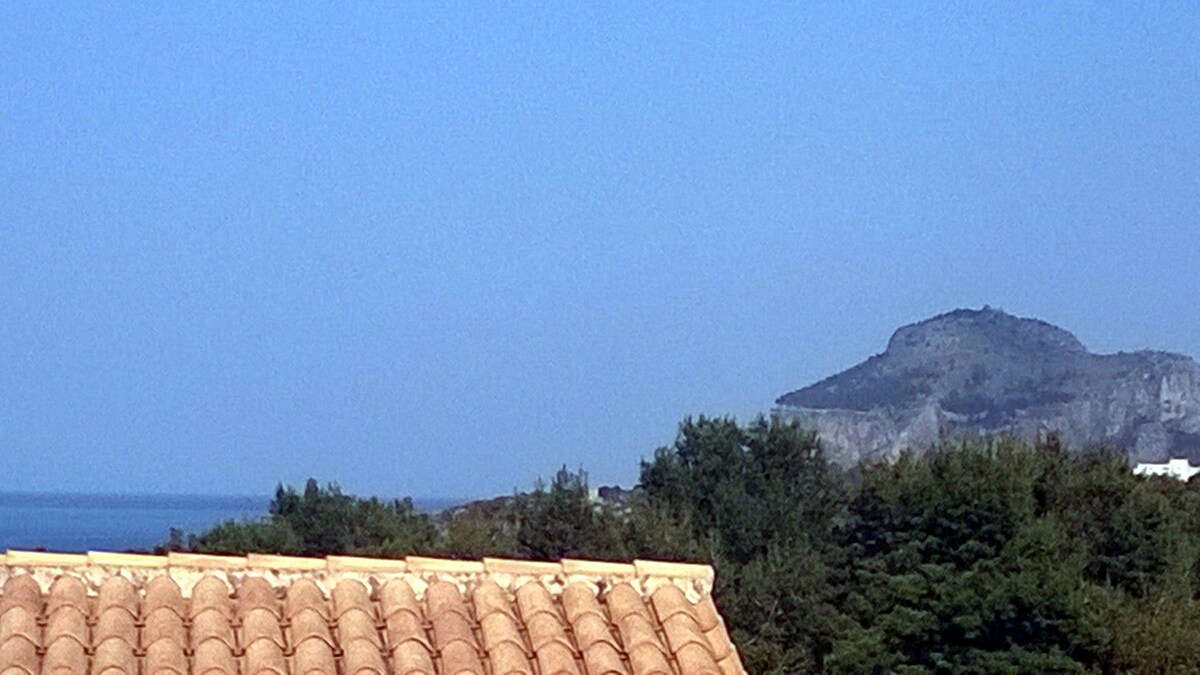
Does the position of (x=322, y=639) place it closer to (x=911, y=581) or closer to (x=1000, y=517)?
(x=911, y=581)

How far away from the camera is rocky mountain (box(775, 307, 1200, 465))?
9144 centimetres

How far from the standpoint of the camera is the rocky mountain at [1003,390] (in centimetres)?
9144

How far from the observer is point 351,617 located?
19.2 feet

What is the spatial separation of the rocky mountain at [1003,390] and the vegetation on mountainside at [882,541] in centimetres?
4944

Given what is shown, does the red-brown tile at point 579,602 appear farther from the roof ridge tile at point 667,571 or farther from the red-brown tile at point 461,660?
the red-brown tile at point 461,660

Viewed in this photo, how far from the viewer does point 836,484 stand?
3734 centimetres

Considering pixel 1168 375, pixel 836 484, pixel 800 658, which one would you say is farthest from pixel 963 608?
pixel 1168 375

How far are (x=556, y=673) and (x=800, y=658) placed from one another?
2360cm

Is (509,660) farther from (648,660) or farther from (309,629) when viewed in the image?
(309,629)

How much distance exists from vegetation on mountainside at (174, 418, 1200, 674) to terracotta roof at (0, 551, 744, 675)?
19.0 metres

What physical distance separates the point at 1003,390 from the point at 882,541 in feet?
210

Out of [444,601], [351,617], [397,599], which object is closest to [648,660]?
[444,601]

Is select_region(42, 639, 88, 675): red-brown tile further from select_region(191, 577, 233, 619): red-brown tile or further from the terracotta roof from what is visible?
select_region(191, 577, 233, 619): red-brown tile

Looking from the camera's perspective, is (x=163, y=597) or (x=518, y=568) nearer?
(x=163, y=597)
